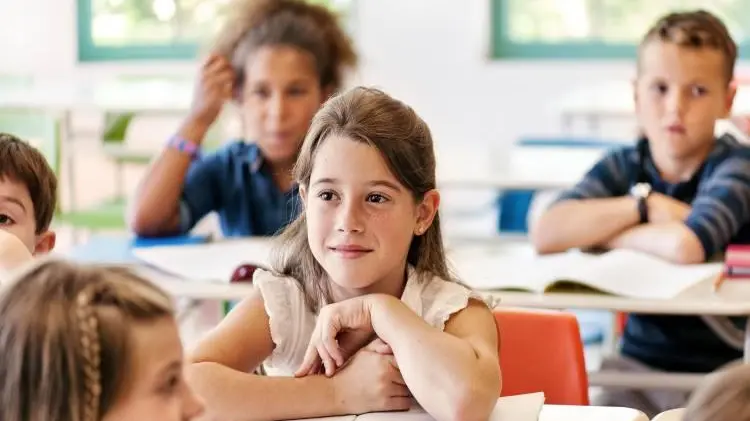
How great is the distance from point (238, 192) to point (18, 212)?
1005mm

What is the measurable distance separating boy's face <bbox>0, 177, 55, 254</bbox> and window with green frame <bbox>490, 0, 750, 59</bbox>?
444 centimetres

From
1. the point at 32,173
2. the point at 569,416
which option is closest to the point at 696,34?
the point at 569,416

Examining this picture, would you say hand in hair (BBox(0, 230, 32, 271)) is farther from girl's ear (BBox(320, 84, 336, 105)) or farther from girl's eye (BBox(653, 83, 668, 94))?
girl's eye (BBox(653, 83, 668, 94))

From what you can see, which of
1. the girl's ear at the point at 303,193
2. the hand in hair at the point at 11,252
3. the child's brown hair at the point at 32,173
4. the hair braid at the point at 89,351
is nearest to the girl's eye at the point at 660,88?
the girl's ear at the point at 303,193

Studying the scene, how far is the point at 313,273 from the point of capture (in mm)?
1747

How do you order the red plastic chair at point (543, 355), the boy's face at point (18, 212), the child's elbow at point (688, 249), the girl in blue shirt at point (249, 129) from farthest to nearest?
the girl in blue shirt at point (249, 129) < the child's elbow at point (688, 249) < the red plastic chair at point (543, 355) < the boy's face at point (18, 212)

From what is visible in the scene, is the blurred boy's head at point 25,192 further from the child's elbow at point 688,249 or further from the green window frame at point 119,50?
the green window frame at point 119,50

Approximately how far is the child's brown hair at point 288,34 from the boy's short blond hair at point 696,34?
69cm

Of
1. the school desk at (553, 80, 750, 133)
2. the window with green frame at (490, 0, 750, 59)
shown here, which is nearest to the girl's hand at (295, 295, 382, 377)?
the school desk at (553, 80, 750, 133)

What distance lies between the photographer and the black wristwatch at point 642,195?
7.93 ft

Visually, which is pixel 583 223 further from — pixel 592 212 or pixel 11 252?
pixel 11 252

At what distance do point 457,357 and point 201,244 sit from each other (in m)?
1.13

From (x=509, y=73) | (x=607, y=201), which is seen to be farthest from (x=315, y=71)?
(x=509, y=73)

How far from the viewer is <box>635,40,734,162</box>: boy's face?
244 centimetres
